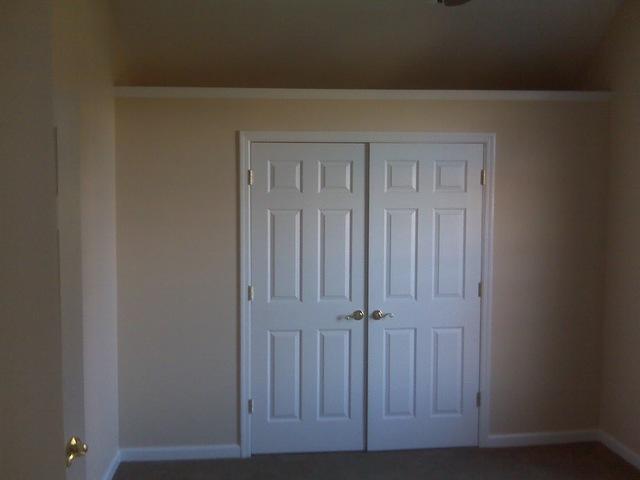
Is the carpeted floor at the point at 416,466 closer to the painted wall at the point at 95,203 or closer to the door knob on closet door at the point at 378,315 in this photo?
the painted wall at the point at 95,203

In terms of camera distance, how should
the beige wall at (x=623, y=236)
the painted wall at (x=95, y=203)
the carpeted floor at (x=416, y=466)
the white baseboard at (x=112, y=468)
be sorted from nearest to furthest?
the painted wall at (x=95, y=203) < the white baseboard at (x=112, y=468) < the carpeted floor at (x=416, y=466) < the beige wall at (x=623, y=236)

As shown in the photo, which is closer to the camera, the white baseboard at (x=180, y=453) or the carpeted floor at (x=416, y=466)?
the carpeted floor at (x=416, y=466)

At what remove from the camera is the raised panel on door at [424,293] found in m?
3.83

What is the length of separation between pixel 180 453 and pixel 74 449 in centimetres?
259

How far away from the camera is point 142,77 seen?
3.88m

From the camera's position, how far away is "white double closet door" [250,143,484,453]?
3785mm

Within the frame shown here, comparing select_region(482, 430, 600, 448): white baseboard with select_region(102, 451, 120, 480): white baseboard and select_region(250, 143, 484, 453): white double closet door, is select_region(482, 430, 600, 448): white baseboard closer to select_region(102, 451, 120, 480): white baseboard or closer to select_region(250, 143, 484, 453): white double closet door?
select_region(250, 143, 484, 453): white double closet door

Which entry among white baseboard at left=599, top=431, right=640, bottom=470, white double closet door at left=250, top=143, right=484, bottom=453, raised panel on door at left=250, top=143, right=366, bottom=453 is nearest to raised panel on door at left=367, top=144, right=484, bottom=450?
white double closet door at left=250, top=143, right=484, bottom=453

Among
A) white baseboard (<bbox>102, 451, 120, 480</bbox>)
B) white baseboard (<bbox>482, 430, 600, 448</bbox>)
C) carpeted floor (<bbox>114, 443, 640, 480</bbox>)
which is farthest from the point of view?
white baseboard (<bbox>482, 430, 600, 448</bbox>)

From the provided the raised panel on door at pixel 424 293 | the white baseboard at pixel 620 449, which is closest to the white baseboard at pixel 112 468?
the raised panel on door at pixel 424 293

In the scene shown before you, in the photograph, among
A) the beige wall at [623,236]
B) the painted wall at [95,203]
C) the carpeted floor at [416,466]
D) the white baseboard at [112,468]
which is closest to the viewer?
the painted wall at [95,203]

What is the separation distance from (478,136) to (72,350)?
3.11 meters

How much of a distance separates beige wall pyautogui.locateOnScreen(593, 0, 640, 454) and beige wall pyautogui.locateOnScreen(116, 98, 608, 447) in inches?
3.6

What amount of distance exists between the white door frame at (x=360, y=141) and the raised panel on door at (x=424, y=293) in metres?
0.05
